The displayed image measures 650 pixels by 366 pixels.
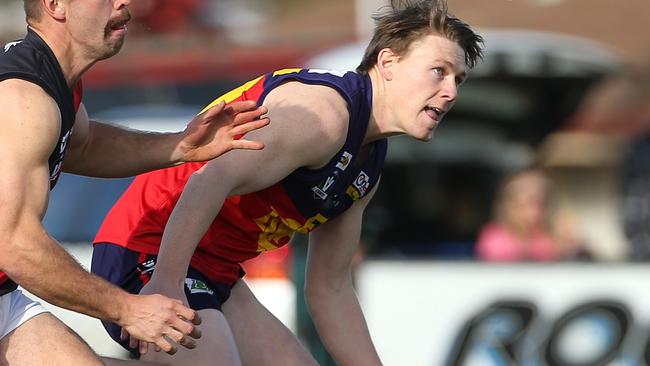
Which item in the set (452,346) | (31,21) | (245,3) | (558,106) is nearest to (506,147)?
(558,106)

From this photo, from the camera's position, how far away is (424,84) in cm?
504

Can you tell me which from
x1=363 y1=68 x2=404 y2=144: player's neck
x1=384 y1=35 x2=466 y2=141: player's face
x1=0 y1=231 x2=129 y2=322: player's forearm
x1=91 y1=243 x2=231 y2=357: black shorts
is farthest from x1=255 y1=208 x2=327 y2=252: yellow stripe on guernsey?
x1=0 y1=231 x2=129 y2=322: player's forearm

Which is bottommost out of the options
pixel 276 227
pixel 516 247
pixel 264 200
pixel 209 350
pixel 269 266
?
pixel 516 247

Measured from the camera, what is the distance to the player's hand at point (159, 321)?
420 centimetres

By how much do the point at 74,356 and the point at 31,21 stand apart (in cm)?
100

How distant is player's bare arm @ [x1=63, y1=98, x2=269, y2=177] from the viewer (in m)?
4.71

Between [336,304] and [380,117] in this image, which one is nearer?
[380,117]

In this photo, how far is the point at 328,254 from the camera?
5578mm

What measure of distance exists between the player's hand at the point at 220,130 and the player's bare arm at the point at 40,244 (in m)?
0.65

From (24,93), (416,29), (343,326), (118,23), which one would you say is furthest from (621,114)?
(24,93)

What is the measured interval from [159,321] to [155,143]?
35.8 inches

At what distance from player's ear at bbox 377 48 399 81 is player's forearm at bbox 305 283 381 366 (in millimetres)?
944

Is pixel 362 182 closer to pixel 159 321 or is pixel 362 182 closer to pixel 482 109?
pixel 159 321

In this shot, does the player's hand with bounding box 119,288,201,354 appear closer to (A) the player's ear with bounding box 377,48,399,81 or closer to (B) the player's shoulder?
(B) the player's shoulder
